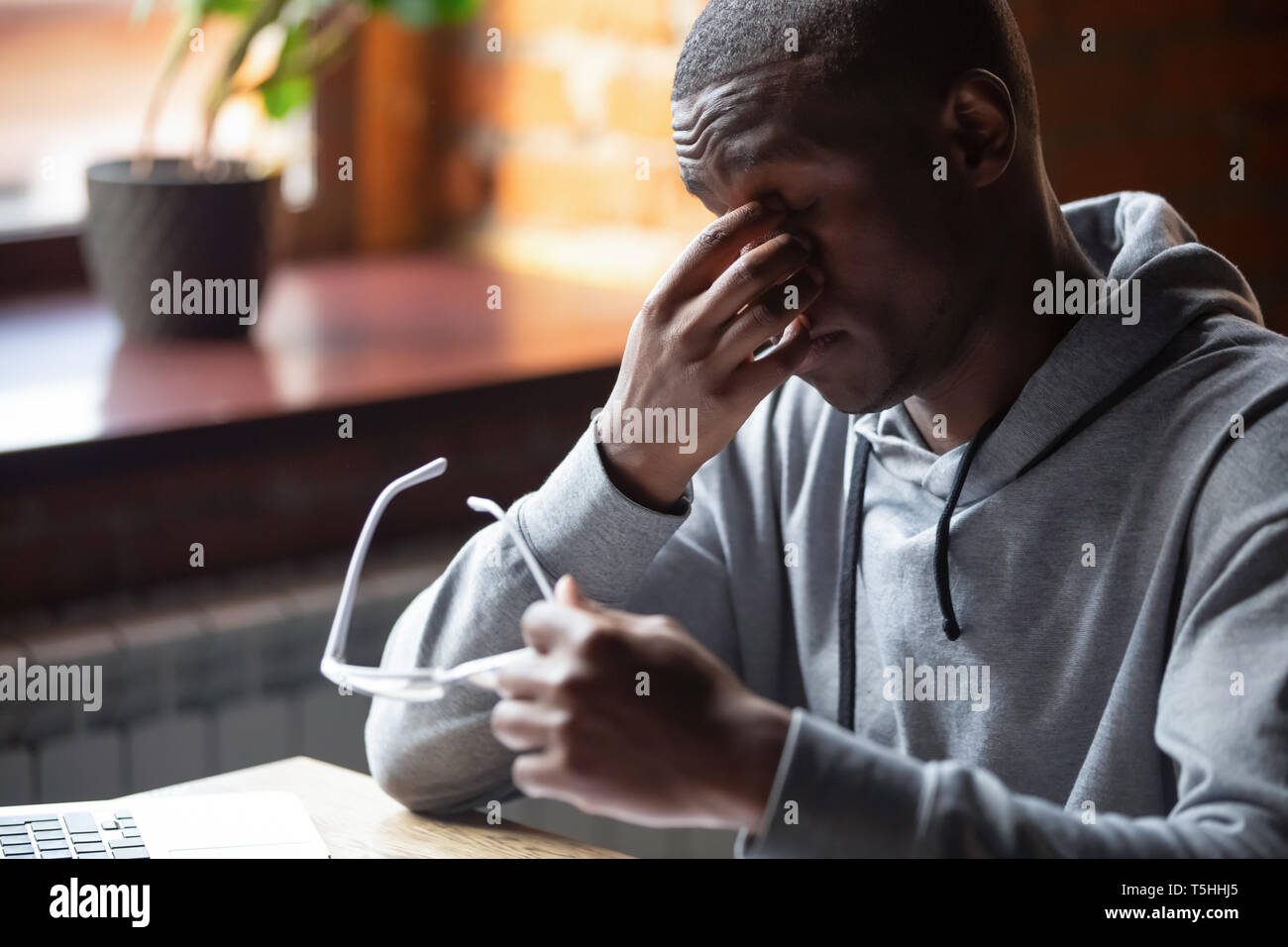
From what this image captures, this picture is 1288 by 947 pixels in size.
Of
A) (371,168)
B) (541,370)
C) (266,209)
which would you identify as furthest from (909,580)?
(371,168)

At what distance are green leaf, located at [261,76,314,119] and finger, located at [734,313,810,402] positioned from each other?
3.60 ft

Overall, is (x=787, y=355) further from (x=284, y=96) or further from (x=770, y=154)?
(x=284, y=96)

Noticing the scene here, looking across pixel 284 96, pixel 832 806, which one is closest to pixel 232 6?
pixel 284 96

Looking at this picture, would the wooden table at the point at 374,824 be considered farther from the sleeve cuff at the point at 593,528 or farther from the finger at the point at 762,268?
the finger at the point at 762,268

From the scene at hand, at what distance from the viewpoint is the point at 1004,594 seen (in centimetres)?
110

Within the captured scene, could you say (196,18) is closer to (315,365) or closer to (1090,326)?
(315,365)

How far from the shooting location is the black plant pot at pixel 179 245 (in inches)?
72.5

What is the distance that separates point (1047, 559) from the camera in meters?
1.08

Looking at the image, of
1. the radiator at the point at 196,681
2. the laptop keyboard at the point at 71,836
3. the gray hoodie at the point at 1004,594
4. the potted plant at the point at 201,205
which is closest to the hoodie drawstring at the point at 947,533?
the gray hoodie at the point at 1004,594

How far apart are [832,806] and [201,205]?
4.20ft

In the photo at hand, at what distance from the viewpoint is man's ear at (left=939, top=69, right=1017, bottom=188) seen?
1.04m

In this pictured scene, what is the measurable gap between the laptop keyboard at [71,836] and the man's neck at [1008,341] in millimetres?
599

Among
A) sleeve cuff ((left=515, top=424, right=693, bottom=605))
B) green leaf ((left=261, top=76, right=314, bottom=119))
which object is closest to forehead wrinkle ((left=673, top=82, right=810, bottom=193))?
sleeve cuff ((left=515, top=424, right=693, bottom=605))

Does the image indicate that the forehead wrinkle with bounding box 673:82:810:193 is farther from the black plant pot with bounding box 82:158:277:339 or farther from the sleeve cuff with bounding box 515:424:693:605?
the black plant pot with bounding box 82:158:277:339
